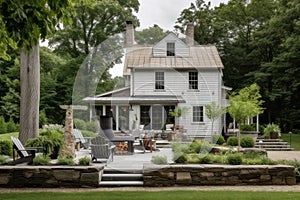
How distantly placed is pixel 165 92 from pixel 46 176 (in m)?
11.9

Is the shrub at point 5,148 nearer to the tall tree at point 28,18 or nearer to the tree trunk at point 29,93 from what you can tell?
the tree trunk at point 29,93

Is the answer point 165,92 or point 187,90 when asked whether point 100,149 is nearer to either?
point 187,90

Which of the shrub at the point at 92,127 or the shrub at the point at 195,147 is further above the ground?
the shrub at the point at 92,127

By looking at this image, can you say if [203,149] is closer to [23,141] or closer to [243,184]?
[243,184]

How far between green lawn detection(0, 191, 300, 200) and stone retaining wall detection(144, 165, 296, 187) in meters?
0.81

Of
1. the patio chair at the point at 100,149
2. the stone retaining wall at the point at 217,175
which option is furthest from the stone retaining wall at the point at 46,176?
the patio chair at the point at 100,149

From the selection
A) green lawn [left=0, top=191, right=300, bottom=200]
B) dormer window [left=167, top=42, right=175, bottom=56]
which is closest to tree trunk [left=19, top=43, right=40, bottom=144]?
dormer window [left=167, top=42, right=175, bottom=56]

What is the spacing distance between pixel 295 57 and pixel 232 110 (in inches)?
451

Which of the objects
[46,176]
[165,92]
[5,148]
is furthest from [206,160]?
[165,92]

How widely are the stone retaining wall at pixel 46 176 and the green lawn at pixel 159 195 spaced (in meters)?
0.79

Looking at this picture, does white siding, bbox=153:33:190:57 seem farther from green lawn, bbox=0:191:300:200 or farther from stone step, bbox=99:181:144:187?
green lawn, bbox=0:191:300:200

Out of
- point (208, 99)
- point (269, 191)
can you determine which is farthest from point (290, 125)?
point (269, 191)

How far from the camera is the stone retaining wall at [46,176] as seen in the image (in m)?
8.30

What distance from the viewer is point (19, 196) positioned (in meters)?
7.18
